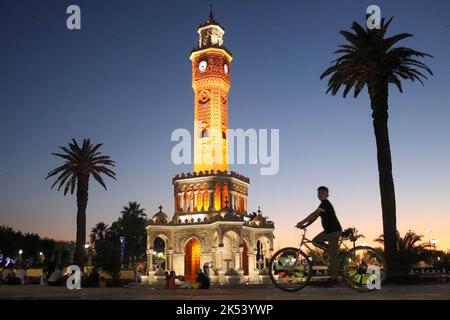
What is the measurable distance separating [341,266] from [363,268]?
1.63 ft

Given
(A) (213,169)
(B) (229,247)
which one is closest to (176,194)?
(A) (213,169)

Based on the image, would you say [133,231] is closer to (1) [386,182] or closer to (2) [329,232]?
(1) [386,182]

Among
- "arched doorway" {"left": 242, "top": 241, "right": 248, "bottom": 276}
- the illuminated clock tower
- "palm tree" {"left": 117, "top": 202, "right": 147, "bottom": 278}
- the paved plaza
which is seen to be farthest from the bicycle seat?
"palm tree" {"left": 117, "top": 202, "right": 147, "bottom": 278}

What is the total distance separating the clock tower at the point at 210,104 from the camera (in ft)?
240

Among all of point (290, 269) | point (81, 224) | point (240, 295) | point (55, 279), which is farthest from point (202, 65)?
point (240, 295)

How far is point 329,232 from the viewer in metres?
11.3

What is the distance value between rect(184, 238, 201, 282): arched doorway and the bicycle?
55.2m

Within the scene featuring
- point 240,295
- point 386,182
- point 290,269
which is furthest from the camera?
point 386,182

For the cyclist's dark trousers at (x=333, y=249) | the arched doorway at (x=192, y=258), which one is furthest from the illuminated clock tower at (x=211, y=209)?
the cyclist's dark trousers at (x=333, y=249)

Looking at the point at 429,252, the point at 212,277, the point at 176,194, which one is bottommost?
the point at 212,277

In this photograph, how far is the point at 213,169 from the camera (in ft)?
236

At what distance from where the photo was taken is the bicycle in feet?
36.8
